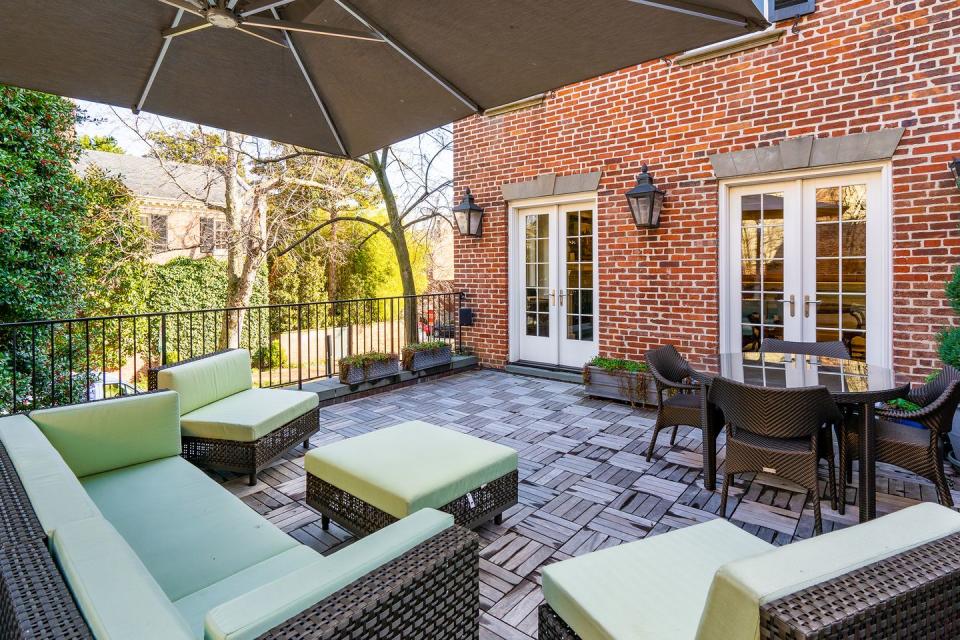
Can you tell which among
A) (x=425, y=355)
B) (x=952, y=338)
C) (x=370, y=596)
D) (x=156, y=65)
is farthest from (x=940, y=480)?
(x=425, y=355)

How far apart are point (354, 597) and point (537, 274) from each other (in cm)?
577

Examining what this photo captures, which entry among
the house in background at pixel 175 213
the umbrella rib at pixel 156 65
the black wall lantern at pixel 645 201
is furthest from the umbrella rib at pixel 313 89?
the house in background at pixel 175 213

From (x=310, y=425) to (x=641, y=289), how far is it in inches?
145

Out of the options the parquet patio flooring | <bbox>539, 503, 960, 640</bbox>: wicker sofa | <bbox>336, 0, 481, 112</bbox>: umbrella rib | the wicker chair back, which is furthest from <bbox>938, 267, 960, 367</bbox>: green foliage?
<bbox>336, 0, 481, 112</bbox>: umbrella rib

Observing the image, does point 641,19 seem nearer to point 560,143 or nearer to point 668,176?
point 668,176

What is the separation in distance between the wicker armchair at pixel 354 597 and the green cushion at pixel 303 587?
0.07 feet

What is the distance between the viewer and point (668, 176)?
5.25 meters

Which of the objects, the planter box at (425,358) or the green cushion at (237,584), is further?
the planter box at (425,358)

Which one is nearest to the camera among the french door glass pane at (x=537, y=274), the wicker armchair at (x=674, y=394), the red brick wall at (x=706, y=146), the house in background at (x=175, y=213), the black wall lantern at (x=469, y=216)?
the wicker armchair at (x=674, y=394)

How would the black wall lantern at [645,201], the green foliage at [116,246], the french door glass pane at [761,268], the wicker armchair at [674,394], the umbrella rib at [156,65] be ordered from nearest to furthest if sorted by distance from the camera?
1. the umbrella rib at [156,65]
2. the wicker armchair at [674,394]
3. the french door glass pane at [761,268]
4. the black wall lantern at [645,201]
5. the green foliage at [116,246]

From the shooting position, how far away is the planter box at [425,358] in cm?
593

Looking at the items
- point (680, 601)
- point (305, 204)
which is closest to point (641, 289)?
point (680, 601)

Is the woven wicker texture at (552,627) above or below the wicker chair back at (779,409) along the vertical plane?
below

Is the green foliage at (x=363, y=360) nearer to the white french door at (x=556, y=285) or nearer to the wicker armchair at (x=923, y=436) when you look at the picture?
the white french door at (x=556, y=285)
